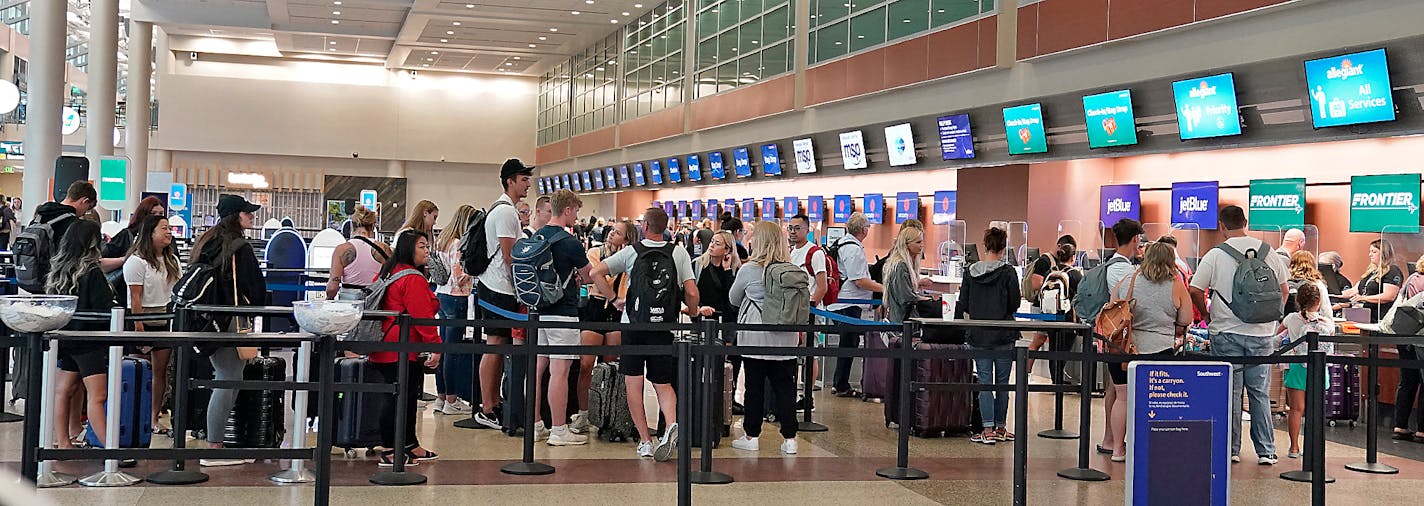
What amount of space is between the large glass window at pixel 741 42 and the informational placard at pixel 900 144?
Answer: 369 centimetres

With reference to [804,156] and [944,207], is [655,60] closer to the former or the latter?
[804,156]

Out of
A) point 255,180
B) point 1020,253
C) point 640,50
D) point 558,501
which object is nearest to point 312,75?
point 255,180

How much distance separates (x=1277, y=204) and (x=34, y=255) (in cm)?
1060

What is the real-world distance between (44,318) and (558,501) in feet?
8.13

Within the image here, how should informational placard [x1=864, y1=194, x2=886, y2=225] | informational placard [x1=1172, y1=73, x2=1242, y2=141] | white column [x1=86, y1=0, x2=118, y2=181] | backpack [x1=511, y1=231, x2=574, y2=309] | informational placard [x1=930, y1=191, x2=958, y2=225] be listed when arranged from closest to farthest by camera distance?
→ backpack [x1=511, y1=231, x2=574, y2=309] → informational placard [x1=1172, y1=73, x2=1242, y2=141] → informational placard [x1=930, y1=191, x2=958, y2=225] → informational placard [x1=864, y1=194, x2=886, y2=225] → white column [x1=86, y1=0, x2=118, y2=181]

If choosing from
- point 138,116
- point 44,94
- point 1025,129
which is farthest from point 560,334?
point 138,116

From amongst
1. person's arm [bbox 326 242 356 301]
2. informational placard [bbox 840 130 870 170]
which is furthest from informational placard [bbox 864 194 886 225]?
person's arm [bbox 326 242 356 301]

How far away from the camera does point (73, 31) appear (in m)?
49.3

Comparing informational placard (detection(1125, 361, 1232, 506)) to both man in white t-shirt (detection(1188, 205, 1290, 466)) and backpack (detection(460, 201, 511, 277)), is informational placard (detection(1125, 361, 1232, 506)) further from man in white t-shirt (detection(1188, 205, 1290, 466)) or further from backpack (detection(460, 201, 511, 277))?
backpack (detection(460, 201, 511, 277))

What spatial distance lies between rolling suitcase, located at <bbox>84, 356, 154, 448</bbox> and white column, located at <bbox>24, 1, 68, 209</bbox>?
1128 cm

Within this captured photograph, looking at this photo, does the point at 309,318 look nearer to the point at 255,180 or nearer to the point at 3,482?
the point at 3,482

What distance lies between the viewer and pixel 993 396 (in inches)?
362

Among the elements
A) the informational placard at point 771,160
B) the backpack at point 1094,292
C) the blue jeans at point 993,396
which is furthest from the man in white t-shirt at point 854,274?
the informational placard at point 771,160

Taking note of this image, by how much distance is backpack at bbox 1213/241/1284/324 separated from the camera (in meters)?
8.00
